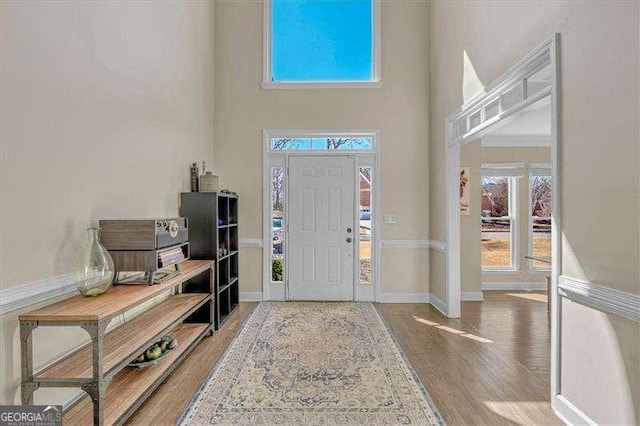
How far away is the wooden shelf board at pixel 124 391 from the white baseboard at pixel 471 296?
3.89m

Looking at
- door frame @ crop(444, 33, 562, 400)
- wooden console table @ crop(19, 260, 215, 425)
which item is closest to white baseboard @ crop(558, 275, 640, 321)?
door frame @ crop(444, 33, 562, 400)

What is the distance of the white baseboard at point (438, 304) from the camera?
14.7ft

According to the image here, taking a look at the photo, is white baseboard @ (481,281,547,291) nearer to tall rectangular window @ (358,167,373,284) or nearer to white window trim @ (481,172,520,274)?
white window trim @ (481,172,520,274)

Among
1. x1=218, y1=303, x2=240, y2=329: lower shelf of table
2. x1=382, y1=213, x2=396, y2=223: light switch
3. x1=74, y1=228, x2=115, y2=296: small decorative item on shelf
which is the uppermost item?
x1=382, y1=213, x2=396, y2=223: light switch

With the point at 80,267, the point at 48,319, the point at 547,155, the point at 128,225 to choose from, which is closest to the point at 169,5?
the point at 128,225

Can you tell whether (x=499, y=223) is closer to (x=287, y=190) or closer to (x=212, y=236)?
(x=287, y=190)

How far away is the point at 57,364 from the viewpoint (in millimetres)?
2070

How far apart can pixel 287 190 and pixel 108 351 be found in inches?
130

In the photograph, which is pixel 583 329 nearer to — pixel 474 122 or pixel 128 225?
pixel 474 122

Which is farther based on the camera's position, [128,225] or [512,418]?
[128,225]

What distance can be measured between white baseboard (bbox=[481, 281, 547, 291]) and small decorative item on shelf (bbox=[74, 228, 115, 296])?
5708mm

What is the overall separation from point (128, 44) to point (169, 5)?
1084 mm

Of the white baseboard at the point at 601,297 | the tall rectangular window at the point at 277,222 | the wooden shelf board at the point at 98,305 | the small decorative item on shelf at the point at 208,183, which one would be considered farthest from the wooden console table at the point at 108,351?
the white baseboard at the point at 601,297

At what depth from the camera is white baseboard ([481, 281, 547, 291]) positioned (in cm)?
606
